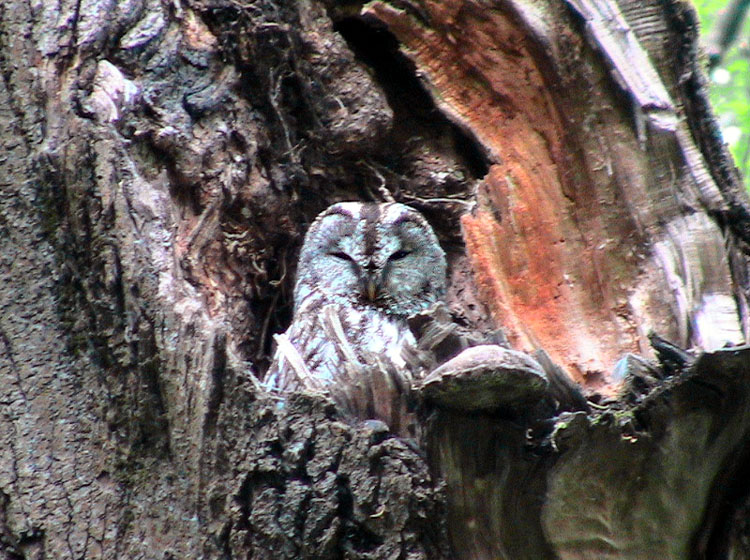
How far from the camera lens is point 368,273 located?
3.23 m

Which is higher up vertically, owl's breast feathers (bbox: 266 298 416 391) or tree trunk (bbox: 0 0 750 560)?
tree trunk (bbox: 0 0 750 560)

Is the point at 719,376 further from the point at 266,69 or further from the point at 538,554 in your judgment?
the point at 266,69

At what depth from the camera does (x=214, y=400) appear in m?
1.82

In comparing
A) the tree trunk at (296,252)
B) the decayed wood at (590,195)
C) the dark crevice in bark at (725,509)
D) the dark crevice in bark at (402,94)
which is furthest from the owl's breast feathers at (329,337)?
the dark crevice in bark at (725,509)

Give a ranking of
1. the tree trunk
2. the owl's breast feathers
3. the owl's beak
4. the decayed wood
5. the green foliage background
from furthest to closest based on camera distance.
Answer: the green foliage background
the owl's beak
the owl's breast feathers
the decayed wood
the tree trunk

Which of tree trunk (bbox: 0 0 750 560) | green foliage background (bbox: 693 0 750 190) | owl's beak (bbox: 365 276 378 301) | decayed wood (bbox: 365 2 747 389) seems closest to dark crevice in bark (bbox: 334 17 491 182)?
tree trunk (bbox: 0 0 750 560)

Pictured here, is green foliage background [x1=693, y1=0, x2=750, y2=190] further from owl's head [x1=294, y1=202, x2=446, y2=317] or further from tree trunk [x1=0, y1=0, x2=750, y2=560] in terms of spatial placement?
tree trunk [x1=0, y1=0, x2=750, y2=560]

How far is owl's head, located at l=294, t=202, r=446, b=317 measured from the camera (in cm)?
319

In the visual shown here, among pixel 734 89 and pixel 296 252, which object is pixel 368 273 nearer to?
pixel 296 252

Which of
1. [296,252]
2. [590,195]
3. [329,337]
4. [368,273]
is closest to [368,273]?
[368,273]

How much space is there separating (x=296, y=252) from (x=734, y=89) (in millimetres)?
4335

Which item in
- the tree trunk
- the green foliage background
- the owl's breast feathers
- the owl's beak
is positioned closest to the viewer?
the tree trunk

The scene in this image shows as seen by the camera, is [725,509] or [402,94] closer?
[725,509]

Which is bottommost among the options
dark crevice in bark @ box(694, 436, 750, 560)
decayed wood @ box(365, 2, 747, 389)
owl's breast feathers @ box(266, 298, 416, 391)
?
owl's breast feathers @ box(266, 298, 416, 391)
